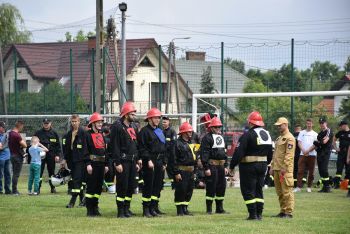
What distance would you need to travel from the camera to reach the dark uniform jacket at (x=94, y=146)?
704 inches

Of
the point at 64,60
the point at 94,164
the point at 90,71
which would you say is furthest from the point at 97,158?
the point at 64,60

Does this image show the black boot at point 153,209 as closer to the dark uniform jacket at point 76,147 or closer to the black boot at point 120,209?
the black boot at point 120,209

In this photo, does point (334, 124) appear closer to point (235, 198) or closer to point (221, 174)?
point (235, 198)

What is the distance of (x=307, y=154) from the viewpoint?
2564 cm

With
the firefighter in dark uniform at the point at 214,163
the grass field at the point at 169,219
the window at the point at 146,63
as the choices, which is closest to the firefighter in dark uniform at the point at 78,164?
the grass field at the point at 169,219

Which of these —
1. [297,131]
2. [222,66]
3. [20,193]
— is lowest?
[20,193]

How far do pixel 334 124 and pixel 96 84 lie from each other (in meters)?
9.29

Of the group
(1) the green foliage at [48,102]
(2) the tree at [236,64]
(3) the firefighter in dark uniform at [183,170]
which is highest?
(2) the tree at [236,64]

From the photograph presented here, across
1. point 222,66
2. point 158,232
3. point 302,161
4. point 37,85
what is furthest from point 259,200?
point 37,85

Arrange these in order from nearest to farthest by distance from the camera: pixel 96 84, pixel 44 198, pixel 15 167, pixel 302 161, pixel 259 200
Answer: pixel 259 200
pixel 44 198
pixel 15 167
pixel 302 161
pixel 96 84

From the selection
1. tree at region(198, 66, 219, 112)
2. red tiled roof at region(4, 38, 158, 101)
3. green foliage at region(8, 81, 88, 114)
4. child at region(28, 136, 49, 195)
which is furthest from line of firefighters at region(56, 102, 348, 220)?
green foliage at region(8, 81, 88, 114)

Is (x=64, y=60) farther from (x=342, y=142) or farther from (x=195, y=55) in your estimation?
(x=342, y=142)

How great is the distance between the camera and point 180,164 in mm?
18031

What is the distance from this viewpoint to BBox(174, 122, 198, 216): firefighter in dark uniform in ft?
58.6
